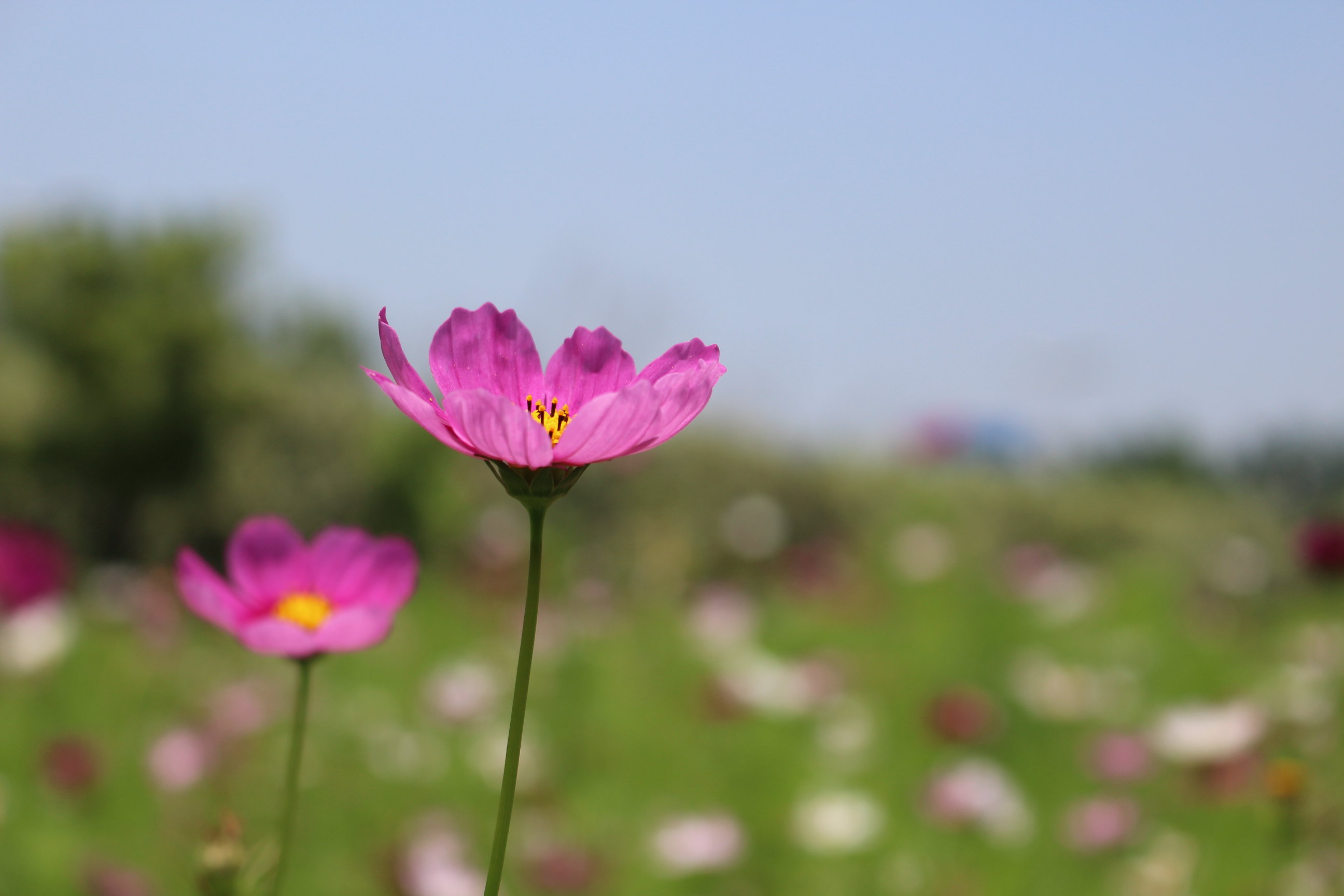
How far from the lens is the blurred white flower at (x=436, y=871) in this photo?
1.30 metres

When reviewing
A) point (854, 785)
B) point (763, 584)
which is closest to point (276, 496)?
point (763, 584)

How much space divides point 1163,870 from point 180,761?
154 centimetres

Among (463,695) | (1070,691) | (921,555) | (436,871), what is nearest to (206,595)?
(436,871)

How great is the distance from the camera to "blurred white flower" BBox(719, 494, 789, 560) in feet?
21.3

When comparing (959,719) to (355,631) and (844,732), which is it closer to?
(844,732)

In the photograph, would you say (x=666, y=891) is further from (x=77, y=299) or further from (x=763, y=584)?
(x=77, y=299)

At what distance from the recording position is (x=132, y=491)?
6980mm

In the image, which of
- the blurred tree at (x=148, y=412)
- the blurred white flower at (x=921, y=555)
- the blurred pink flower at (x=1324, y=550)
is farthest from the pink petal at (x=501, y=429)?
the blurred tree at (x=148, y=412)

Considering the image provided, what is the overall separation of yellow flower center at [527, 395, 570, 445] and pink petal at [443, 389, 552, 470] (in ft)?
0.28

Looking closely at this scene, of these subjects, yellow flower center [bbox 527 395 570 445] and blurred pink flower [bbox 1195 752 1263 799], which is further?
blurred pink flower [bbox 1195 752 1263 799]

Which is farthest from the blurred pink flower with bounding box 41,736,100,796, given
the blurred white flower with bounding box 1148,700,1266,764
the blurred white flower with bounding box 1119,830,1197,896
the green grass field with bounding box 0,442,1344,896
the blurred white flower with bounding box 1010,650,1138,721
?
the blurred white flower with bounding box 1010,650,1138,721

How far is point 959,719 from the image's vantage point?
7.82ft

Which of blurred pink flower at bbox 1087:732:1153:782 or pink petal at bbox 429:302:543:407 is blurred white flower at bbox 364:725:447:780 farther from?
pink petal at bbox 429:302:543:407

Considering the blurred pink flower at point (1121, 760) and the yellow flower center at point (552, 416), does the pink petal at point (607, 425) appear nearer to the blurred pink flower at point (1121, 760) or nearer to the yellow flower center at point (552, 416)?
the yellow flower center at point (552, 416)
